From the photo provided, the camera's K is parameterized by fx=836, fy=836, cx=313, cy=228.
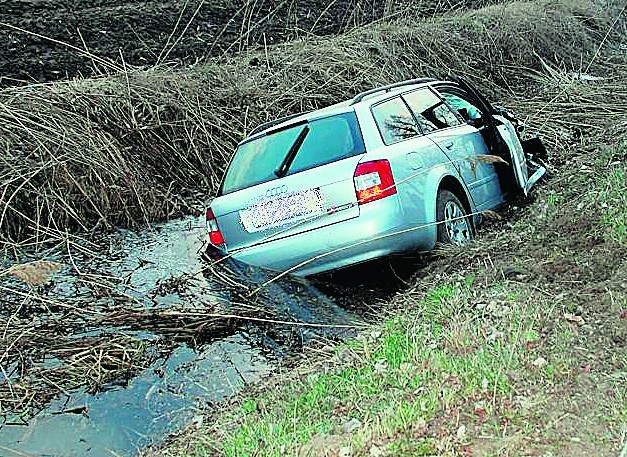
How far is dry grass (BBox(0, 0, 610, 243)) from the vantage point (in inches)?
389

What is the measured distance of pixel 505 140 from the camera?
914 centimetres

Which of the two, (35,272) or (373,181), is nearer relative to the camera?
(35,272)

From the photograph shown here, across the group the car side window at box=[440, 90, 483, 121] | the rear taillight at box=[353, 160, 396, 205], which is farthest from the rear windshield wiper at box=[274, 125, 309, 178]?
the car side window at box=[440, 90, 483, 121]

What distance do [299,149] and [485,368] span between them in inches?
141

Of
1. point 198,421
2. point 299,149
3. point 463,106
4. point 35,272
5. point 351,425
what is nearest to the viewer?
point 351,425

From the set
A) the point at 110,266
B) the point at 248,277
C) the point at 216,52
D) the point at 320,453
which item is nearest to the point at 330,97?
the point at 216,52

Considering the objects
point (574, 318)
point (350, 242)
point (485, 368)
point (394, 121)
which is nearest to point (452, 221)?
point (394, 121)

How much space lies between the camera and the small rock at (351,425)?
4.00 m

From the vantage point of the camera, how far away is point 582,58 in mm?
19547

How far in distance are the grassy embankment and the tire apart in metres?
0.23

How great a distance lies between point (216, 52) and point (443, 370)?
12231 millimetres

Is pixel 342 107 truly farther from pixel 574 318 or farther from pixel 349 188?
pixel 574 318

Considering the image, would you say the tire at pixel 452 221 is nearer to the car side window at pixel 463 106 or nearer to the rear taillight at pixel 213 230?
the car side window at pixel 463 106

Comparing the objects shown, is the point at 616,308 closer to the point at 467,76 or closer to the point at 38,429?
the point at 38,429
